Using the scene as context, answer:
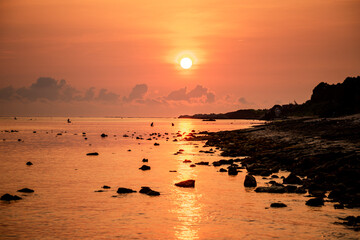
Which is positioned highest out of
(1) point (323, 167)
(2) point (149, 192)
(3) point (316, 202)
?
(1) point (323, 167)

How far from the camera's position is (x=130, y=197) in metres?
27.5

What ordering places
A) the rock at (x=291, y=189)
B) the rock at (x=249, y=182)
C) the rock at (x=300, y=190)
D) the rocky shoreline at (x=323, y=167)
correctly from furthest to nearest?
1. the rock at (x=249, y=182)
2. the rock at (x=291, y=189)
3. the rock at (x=300, y=190)
4. the rocky shoreline at (x=323, y=167)

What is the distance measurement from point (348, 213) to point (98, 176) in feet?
75.4

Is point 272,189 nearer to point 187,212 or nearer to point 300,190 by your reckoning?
point 300,190

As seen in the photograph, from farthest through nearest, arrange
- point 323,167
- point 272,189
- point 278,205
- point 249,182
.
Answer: point 323,167 → point 249,182 → point 272,189 → point 278,205

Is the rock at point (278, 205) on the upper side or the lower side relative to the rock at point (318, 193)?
lower

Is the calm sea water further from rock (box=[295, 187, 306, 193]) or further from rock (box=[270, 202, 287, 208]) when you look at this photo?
rock (box=[295, 187, 306, 193])

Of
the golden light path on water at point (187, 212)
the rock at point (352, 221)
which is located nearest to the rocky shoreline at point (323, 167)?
the rock at point (352, 221)

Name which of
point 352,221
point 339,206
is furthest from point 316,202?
point 352,221

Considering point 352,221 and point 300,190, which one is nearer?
point 352,221

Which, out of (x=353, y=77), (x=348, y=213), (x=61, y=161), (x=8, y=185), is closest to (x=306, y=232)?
(x=348, y=213)

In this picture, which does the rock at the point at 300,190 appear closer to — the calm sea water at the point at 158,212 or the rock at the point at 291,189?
the rock at the point at 291,189

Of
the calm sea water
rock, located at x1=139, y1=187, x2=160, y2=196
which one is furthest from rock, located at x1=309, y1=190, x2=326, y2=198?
rock, located at x1=139, y1=187, x2=160, y2=196

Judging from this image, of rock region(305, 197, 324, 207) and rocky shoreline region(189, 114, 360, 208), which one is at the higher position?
rocky shoreline region(189, 114, 360, 208)
